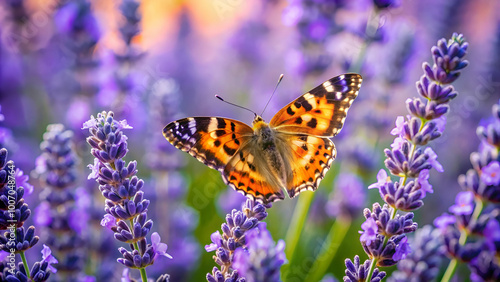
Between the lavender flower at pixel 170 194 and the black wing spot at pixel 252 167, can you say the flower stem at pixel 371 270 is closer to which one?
the black wing spot at pixel 252 167

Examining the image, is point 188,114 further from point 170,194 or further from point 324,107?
point 324,107

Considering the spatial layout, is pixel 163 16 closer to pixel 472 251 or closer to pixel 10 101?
pixel 10 101

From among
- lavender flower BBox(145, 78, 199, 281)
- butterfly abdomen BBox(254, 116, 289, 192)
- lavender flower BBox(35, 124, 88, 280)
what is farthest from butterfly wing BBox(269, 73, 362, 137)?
lavender flower BBox(35, 124, 88, 280)

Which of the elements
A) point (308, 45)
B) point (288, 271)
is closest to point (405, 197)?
point (288, 271)

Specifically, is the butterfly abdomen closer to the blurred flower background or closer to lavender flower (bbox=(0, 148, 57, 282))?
the blurred flower background

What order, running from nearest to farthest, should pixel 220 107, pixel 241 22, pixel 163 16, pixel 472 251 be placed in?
pixel 472 251, pixel 220 107, pixel 241 22, pixel 163 16

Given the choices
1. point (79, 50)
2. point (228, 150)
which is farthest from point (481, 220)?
point (79, 50)
